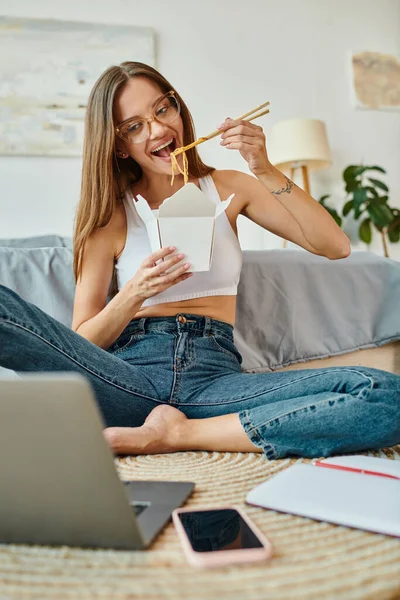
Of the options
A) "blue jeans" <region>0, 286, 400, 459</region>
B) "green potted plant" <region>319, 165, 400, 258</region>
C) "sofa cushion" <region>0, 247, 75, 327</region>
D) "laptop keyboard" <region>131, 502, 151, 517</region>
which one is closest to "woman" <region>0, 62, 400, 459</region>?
"blue jeans" <region>0, 286, 400, 459</region>

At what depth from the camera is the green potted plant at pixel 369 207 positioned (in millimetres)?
3367

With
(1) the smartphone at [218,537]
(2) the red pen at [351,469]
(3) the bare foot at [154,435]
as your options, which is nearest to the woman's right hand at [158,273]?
(3) the bare foot at [154,435]

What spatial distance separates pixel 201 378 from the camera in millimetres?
1180

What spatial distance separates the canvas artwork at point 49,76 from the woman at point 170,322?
1820 mm

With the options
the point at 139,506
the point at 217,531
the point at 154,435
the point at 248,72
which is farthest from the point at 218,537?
the point at 248,72

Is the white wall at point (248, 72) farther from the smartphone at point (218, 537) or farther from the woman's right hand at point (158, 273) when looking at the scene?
the smartphone at point (218, 537)

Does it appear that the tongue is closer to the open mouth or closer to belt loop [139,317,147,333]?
the open mouth

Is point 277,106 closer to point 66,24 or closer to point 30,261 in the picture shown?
point 66,24

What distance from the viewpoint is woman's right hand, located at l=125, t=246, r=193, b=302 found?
3.70ft

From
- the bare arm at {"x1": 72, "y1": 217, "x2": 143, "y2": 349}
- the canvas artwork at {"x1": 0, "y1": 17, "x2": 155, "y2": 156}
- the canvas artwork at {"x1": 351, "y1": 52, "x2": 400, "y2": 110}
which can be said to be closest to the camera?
the bare arm at {"x1": 72, "y1": 217, "x2": 143, "y2": 349}

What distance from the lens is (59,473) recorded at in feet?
1.55

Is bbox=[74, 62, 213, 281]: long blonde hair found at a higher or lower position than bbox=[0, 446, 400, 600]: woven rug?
higher

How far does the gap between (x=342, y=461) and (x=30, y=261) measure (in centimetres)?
97

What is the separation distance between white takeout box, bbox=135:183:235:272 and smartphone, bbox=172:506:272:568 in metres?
0.64
